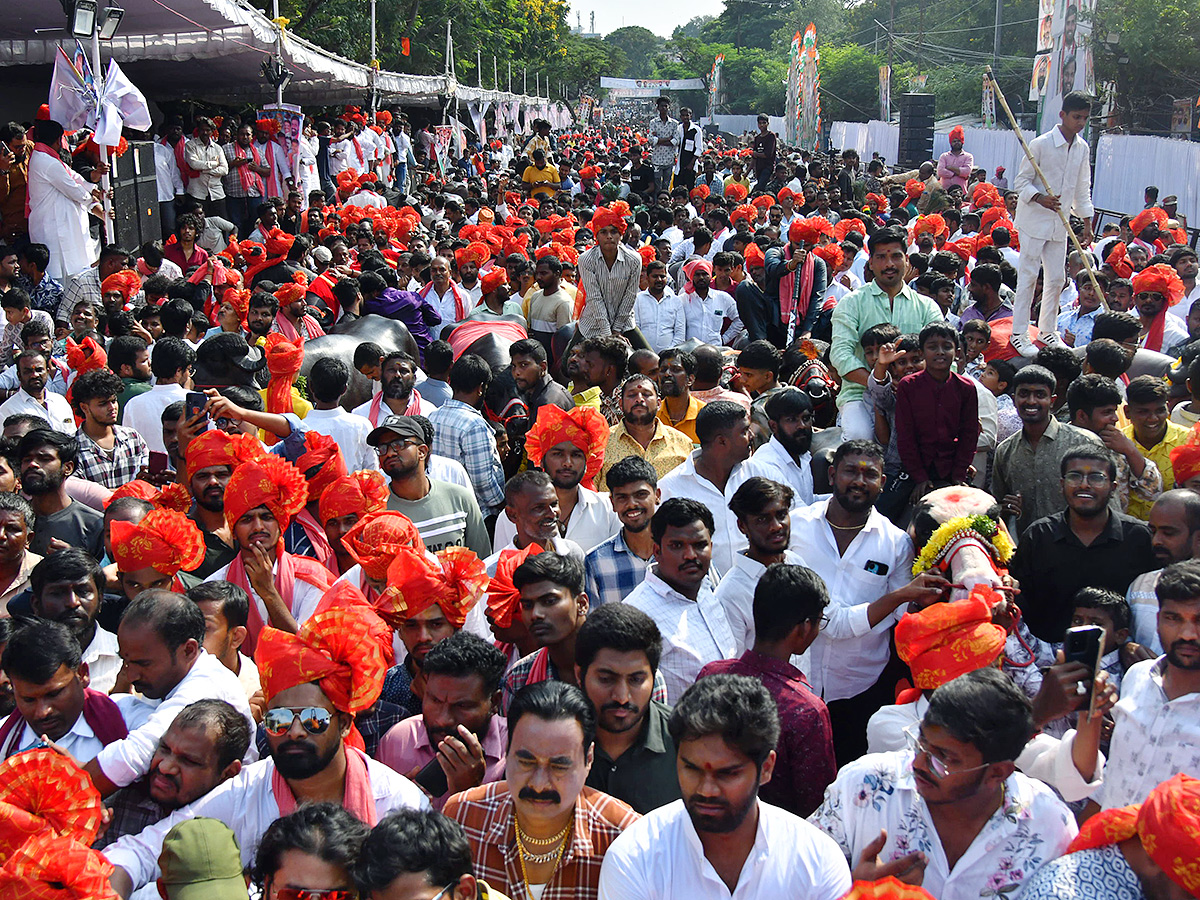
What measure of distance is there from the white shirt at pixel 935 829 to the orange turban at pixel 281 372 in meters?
4.29

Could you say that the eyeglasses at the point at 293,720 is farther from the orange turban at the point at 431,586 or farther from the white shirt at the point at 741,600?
the white shirt at the point at 741,600

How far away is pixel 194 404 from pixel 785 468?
3.01 m

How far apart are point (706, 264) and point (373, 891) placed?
26.9 feet

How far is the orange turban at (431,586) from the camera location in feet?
12.3

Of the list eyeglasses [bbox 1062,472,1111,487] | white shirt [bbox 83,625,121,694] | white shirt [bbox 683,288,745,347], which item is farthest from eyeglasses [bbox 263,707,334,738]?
white shirt [bbox 683,288,745,347]

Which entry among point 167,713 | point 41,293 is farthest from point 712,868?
point 41,293

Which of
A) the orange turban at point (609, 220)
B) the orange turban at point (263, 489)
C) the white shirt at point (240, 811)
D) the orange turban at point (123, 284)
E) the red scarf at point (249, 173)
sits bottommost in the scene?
the white shirt at point (240, 811)

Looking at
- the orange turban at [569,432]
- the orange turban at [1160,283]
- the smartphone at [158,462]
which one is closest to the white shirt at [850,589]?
the orange turban at [569,432]

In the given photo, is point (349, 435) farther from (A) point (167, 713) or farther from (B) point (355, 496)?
(A) point (167, 713)

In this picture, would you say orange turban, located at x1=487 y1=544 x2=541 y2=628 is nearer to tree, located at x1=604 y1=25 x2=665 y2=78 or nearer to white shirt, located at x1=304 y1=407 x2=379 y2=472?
white shirt, located at x1=304 y1=407 x2=379 y2=472

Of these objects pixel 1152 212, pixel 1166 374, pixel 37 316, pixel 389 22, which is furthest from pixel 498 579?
pixel 389 22

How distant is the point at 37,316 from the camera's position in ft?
25.2

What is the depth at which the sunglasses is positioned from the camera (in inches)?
119

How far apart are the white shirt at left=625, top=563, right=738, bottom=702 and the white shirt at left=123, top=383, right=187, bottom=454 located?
3.31 m
